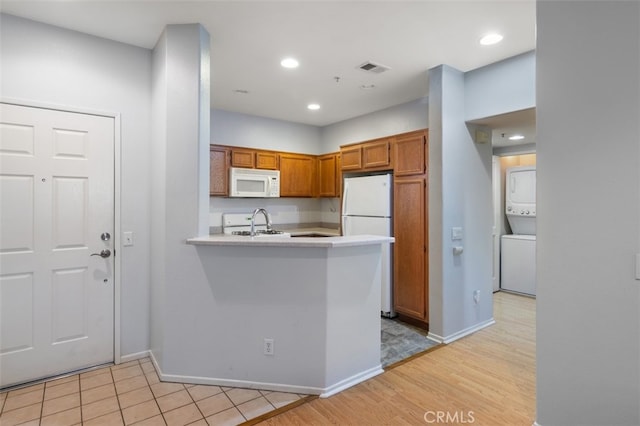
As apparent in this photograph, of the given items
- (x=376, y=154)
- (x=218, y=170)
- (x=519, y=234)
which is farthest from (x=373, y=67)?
(x=519, y=234)

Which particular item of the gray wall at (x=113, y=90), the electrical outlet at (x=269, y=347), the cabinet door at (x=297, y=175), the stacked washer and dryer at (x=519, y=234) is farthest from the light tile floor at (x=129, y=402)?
the stacked washer and dryer at (x=519, y=234)

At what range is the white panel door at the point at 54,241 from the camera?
94.3 inches

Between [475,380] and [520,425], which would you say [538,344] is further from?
[475,380]

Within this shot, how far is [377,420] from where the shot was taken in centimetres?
207

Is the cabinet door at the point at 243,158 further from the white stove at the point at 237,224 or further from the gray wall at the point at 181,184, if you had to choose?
the gray wall at the point at 181,184

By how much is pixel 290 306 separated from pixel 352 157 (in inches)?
107

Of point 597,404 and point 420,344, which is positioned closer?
point 597,404

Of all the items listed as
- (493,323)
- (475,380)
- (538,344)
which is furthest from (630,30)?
(493,323)

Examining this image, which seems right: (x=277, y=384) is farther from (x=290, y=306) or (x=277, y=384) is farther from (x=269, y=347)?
(x=290, y=306)

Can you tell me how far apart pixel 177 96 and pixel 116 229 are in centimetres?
123

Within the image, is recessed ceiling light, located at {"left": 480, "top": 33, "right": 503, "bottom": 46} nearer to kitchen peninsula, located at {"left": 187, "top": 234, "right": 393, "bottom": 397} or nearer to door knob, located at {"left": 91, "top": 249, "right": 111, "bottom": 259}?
kitchen peninsula, located at {"left": 187, "top": 234, "right": 393, "bottom": 397}

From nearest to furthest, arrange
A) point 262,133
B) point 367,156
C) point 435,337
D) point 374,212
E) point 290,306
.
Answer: point 290,306
point 435,337
point 374,212
point 367,156
point 262,133

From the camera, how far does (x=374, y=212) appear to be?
13.4 feet

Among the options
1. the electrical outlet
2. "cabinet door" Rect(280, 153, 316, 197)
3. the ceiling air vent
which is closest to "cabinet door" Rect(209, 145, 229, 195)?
"cabinet door" Rect(280, 153, 316, 197)
